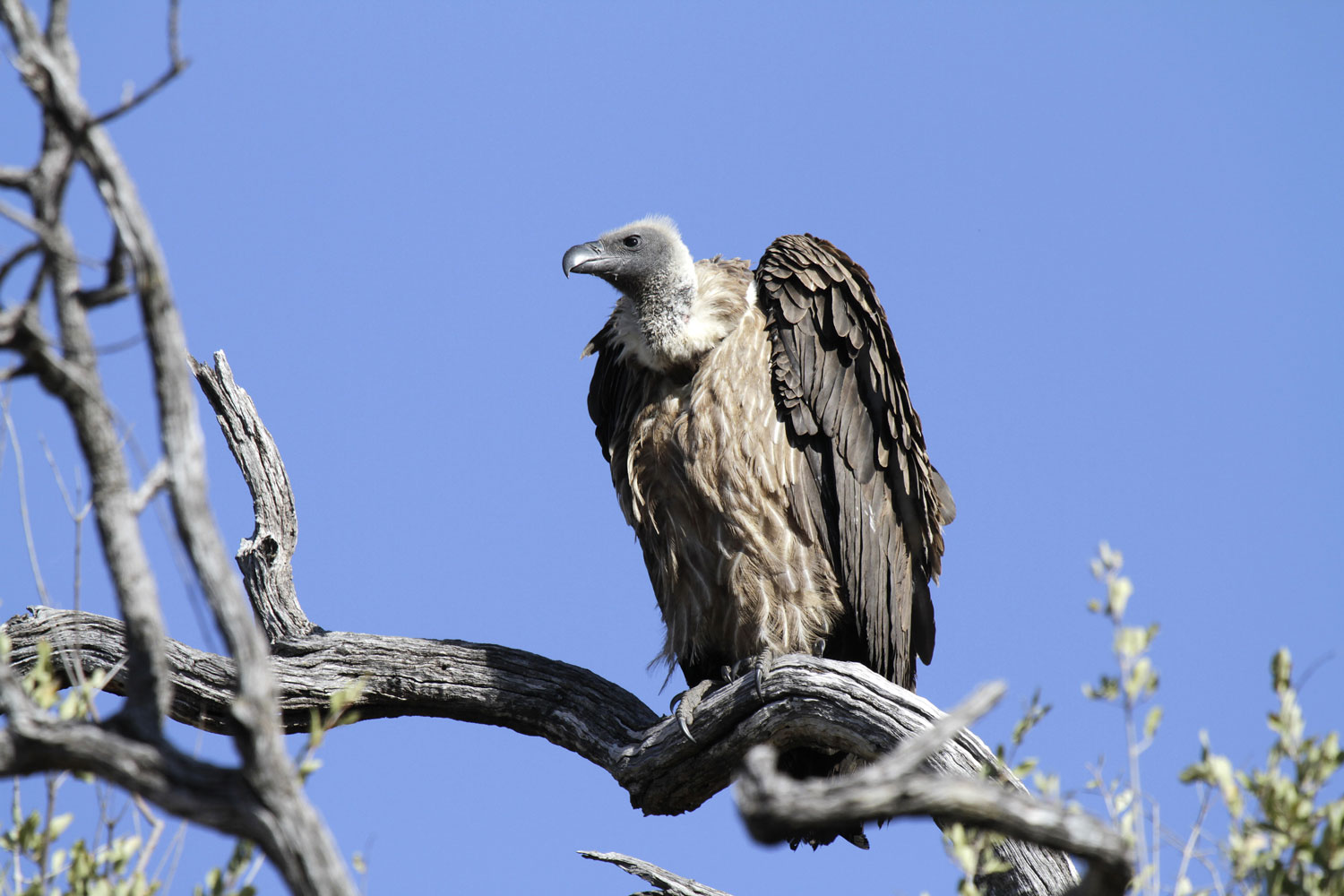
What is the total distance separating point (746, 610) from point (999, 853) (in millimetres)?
1823

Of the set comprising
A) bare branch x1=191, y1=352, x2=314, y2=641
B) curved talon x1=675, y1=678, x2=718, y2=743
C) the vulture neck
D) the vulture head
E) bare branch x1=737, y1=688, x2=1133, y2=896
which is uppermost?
the vulture head

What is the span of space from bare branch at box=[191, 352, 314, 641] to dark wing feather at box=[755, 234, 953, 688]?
2.42 meters

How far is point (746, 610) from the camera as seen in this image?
225 inches

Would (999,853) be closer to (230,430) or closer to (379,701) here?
(379,701)

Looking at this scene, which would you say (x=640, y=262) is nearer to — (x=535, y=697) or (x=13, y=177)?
(x=535, y=697)

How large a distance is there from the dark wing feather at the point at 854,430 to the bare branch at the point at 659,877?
138 cm

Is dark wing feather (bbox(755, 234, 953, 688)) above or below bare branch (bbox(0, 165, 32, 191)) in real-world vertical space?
above

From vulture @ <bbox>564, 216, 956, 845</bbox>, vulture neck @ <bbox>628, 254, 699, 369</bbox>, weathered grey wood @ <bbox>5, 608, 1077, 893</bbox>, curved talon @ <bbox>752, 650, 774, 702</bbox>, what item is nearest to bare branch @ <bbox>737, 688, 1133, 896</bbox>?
weathered grey wood @ <bbox>5, 608, 1077, 893</bbox>

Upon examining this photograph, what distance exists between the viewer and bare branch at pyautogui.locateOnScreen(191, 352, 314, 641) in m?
5.73

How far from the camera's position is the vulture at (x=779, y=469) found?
5672 millimetres

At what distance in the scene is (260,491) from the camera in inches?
227

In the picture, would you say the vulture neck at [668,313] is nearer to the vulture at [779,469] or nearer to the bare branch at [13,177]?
the vulture at [779,469]

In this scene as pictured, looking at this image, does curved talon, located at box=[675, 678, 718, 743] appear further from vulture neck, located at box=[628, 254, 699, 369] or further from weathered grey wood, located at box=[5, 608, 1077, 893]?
vulture neck, located at box=[628, 254, 699, 369]

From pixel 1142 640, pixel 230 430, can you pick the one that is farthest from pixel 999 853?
pixel 230 430
